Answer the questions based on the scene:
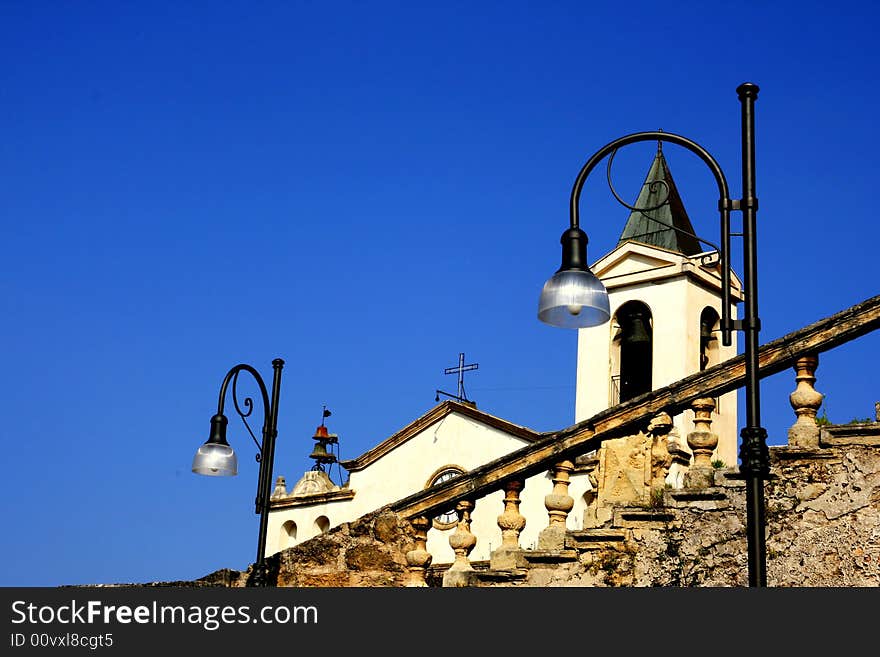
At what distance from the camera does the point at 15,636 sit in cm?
606

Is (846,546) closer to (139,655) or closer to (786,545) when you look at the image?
(786,545)

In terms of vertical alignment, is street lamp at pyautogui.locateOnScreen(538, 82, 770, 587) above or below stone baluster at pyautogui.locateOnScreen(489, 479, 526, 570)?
above

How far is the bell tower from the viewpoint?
27234mm

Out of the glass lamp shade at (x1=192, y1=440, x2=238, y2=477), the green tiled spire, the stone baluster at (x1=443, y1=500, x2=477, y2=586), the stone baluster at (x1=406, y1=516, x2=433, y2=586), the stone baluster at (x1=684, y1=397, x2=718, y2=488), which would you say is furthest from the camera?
the green tiled spire

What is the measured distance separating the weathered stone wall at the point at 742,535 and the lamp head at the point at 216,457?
3233 millimetres

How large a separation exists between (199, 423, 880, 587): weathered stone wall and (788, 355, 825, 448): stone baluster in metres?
0.09

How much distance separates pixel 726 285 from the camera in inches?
273

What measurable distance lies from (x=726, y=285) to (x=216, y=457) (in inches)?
235

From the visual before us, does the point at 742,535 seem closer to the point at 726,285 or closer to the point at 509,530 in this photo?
the point at 509,530

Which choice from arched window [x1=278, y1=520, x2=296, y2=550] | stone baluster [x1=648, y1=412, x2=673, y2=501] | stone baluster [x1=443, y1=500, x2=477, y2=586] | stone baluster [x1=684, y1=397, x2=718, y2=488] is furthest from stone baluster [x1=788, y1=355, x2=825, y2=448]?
arched window [x1=278, y1=520, x2=296, y2=550]

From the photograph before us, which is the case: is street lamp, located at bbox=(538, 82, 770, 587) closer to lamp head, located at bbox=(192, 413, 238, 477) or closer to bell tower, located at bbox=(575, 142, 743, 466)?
lamp head, located at bbox=(192, 413, 238, 477)

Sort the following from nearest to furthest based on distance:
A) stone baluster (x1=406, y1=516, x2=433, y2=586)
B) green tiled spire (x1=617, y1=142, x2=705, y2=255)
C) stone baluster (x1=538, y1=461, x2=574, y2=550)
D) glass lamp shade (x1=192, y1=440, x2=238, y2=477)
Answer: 1. stone baluster (x1=538, y1=461, x2=574, y2=550)
2. stone baluster (x1=406, y1=516, x2=433, y2=586)
3. glass lamp shade (x1=192, y1=440, x2=238, y2=477)
4. green tiled spire (x1=617, y1=142, x2=705, y2=255)

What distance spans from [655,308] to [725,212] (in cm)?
2095

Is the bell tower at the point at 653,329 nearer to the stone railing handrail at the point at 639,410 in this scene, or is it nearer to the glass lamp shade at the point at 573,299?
the stone railing handrail at the point at 639,410
